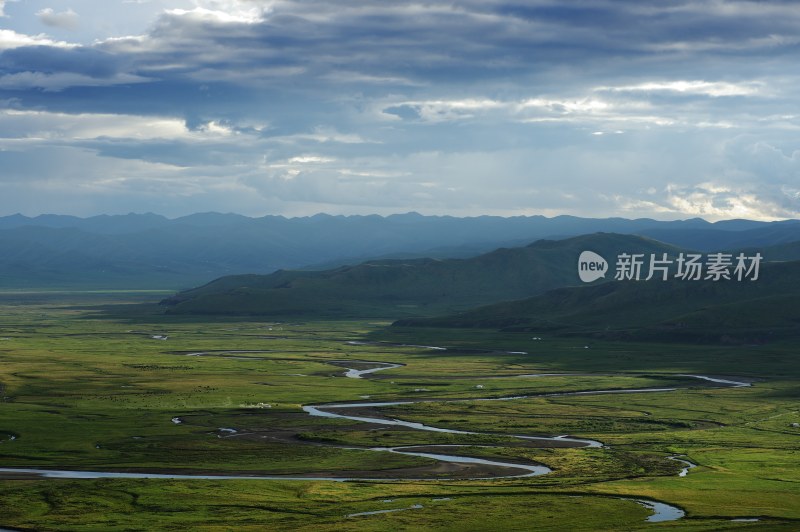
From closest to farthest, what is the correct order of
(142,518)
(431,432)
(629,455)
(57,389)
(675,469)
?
(142,518) → (675,469) → (629,455) → (431,432) → (57,389)

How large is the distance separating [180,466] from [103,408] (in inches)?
2072

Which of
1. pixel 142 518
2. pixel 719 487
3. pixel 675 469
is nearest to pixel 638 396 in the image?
pixel 675 469

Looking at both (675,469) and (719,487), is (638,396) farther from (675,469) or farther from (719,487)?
(719,487)

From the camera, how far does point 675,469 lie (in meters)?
114

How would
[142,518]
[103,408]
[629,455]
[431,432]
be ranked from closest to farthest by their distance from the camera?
[142,518] → [629,455] → [431,432] → [103,408]

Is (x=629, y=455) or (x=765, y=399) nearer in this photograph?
(x=629, y=455)

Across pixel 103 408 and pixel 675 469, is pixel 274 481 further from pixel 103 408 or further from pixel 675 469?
pixel 103 408

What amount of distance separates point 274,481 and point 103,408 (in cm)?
6497

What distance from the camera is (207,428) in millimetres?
142125

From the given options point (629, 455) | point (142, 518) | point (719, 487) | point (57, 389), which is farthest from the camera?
point (57, 389)

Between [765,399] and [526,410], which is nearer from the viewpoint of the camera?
[526,410]

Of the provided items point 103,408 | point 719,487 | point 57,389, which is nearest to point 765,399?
point 719,487

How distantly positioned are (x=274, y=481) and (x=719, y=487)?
40.8 m

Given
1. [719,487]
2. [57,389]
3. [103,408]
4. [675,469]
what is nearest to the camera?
[719,487]
